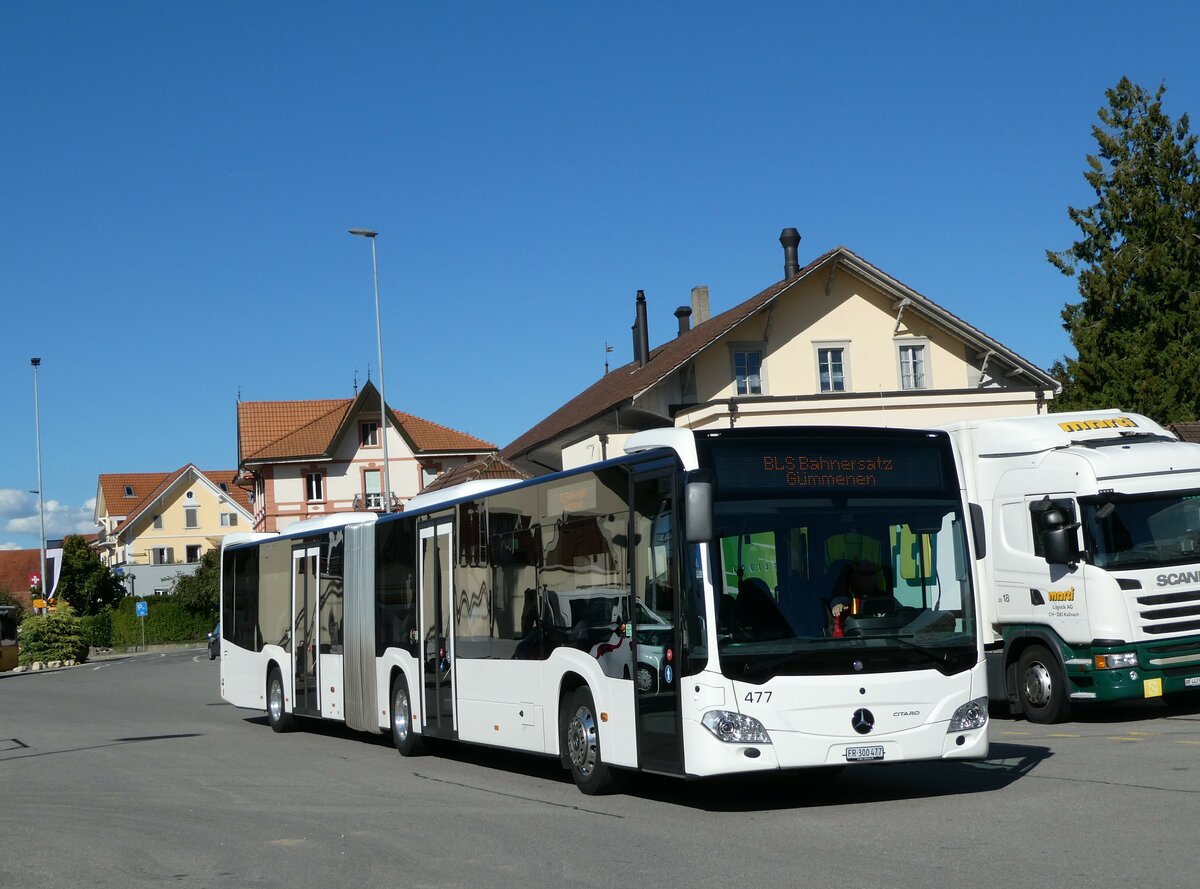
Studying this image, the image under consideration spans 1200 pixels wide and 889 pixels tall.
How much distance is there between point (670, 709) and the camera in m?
11.4

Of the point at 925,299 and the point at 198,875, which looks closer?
the point at 198,875

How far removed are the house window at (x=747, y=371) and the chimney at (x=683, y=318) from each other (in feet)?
41.3

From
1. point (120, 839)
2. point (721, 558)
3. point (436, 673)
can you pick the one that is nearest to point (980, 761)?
point (721, 558)

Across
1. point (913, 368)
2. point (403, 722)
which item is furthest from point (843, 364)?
point (403, 722)

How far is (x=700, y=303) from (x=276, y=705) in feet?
112

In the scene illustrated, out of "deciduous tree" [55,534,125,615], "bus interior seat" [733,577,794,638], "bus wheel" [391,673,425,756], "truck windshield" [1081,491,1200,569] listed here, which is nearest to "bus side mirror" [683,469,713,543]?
"bus interior seat" [733,577,794,638]

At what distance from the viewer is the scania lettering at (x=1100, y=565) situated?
17.1m

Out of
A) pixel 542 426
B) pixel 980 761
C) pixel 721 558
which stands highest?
pixel 542 426

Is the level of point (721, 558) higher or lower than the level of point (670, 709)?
higher

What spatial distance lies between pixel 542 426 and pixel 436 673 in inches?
1547

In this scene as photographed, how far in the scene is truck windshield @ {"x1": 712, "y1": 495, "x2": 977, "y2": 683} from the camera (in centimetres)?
1110

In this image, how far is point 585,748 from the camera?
12.9 metres

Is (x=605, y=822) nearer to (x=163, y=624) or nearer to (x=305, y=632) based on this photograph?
(x=305, y=632)

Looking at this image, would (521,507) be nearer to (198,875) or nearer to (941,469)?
(941,469)
